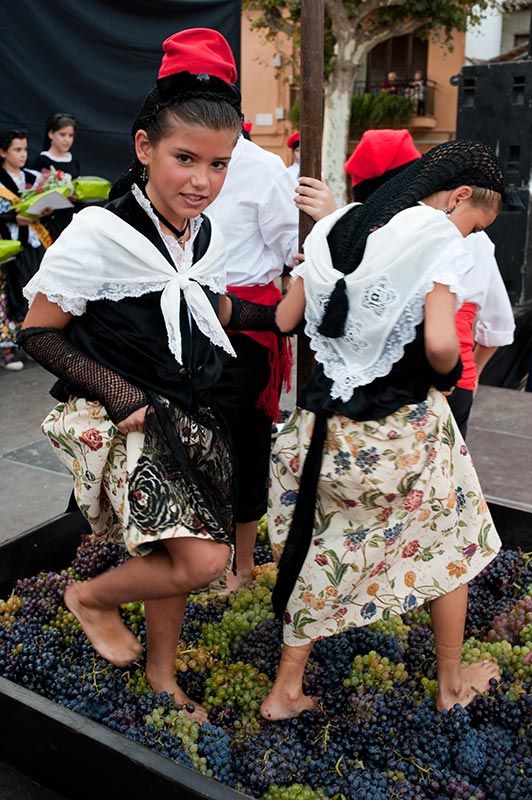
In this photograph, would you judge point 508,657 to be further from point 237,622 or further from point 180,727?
point 180,727

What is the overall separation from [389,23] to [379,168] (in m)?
15.8

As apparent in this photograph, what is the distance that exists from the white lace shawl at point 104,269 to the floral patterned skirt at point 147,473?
0.21 metres

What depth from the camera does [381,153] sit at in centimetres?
242

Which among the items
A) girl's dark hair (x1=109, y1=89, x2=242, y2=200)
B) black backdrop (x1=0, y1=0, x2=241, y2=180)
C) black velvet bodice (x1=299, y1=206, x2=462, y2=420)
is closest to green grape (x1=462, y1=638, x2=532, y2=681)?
black velvet bodice (x1=299, y1=206, x2=462, y2=420)

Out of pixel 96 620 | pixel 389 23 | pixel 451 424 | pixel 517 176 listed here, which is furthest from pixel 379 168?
pixel 389 23

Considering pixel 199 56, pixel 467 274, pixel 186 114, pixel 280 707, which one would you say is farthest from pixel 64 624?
pixel 467 274

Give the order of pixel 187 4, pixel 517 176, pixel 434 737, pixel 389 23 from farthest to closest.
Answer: pixel 389 23 → pixel 517 176 → pixel 187 4 → pixel 434 737

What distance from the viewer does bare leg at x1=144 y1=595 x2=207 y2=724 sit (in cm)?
207

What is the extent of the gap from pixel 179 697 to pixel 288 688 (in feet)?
0.94

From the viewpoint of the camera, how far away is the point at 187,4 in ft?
17.2

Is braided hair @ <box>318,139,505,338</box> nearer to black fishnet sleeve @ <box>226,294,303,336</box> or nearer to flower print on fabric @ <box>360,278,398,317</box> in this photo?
flower print on fabric @ <box>360,278,398,317</box>

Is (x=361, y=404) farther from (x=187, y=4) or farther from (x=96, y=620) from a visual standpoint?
(x=187, y=4)

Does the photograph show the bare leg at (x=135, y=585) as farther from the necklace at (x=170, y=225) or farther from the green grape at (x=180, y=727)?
the necklace at (x=170, y=225)

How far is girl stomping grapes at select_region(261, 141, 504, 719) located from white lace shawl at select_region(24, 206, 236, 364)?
350 mm
